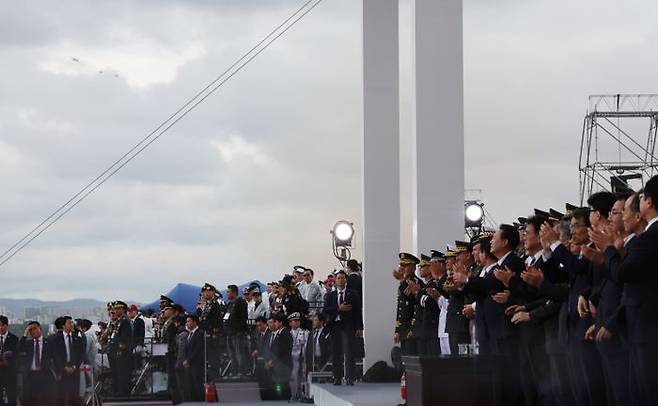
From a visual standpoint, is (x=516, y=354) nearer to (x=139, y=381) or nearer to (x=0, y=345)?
(x=139, y=381)

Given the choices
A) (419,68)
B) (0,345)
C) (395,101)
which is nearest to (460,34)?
(419,68)

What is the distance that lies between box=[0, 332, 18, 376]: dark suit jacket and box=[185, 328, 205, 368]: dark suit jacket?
3248mm

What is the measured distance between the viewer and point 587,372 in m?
8.52

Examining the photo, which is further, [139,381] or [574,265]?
[139,381]

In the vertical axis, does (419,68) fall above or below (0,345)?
above

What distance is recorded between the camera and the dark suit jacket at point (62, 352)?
70.5 ft

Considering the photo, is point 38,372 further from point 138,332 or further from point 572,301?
point 572,301

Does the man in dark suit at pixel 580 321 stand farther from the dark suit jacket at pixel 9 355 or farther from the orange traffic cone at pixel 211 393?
the dark suit jacket at pixel 9 355

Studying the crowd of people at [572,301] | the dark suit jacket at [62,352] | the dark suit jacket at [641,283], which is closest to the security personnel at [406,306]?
the crowd of people at [572,301]

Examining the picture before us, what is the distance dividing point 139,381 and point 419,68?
895 centimetres

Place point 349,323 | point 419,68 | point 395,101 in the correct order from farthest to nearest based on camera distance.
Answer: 1. point 395,101
2. point 349,323
3. point 419,68

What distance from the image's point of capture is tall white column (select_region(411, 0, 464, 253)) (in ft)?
50.8

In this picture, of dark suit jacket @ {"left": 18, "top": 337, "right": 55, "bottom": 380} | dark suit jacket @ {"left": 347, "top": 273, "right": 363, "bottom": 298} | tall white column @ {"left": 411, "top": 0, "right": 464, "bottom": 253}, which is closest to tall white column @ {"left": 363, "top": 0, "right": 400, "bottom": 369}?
dark suit jacket @ {"left": 347, "top": 273, "right": 363, "bottom": 298}

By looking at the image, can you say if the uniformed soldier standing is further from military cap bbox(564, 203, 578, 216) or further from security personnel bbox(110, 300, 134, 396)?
military cap bbox(564, 203, 578, 216)
